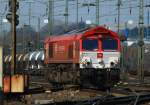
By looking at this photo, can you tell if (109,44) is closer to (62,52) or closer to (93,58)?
(93,58)

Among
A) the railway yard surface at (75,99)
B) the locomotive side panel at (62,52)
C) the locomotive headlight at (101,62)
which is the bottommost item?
the railway yard surface at (75,99)

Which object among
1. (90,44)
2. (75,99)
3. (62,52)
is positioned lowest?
(75,99)

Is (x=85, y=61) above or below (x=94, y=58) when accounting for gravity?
below

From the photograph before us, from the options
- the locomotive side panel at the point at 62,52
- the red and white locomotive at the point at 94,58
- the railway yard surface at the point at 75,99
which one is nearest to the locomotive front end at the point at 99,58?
the red and white locomotive at the point at 94,58

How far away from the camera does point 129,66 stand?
5856cm

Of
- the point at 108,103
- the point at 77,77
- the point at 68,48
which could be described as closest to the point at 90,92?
the point at 77,77

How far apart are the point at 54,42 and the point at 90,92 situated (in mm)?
8615

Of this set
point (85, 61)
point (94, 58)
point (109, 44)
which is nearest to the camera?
point (85, 61)

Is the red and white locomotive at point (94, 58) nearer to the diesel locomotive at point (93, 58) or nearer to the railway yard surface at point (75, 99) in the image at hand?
the diesel locomotive at point (93, 58)

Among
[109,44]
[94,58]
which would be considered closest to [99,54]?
[94,58]

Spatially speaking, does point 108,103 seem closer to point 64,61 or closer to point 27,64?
point 64,61

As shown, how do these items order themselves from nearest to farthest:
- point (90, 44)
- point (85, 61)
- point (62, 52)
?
point (85, 61) → point (90, 44) → point (62, 52)

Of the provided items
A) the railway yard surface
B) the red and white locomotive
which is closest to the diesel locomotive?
the red and white locomotive

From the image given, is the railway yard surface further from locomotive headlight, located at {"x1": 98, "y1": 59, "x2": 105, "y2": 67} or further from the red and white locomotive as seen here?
locomotive headlight, located at {"x1": 98, "y1": 59, "x2": 105, "y2": 67}
